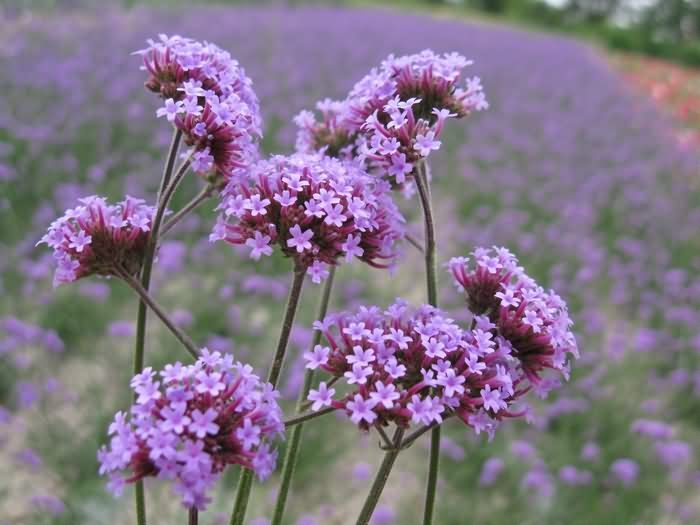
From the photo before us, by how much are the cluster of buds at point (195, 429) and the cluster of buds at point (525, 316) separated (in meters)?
0.45

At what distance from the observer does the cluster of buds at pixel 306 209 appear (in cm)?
113

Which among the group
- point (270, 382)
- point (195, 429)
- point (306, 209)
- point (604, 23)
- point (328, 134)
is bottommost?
point (195, 429)

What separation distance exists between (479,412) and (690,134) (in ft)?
31.1

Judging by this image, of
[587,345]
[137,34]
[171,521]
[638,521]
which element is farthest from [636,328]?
[137,34]

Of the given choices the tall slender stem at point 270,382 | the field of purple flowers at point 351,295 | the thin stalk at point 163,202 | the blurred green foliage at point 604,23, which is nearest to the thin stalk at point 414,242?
the tall slender stem at point 270,382

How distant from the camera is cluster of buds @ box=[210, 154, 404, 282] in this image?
Answer: 1.13 metres

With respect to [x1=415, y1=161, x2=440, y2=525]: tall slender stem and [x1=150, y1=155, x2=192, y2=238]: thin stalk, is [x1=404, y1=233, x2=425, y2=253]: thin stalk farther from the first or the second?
[x1=150, y1=155, x2=192, y2=238]: thin stalk

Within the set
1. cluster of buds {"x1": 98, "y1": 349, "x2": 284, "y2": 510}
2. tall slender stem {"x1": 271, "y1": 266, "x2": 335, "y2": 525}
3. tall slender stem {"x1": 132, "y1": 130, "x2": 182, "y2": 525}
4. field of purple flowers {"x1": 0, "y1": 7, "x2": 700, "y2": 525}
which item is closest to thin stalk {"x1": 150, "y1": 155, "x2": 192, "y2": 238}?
tall slender stem {"x1": 132, "y1": 130, "x2": 182, "y2": 525}

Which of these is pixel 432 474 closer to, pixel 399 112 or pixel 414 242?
pixel 414 242

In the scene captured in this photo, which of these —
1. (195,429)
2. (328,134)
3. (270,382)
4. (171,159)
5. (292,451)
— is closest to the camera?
(195,429)

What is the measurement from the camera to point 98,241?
3.87 ft

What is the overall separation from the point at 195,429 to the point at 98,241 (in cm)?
43

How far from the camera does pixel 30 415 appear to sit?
10.4 feet

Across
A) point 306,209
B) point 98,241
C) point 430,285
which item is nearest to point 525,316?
point 430,285
